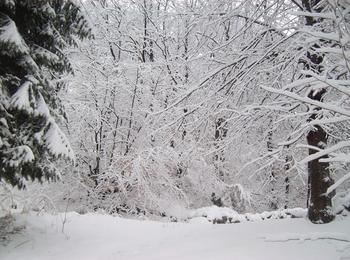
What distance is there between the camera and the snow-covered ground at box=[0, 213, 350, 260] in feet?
17.1

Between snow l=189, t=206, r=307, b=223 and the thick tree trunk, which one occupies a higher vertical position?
the thick tree trunk

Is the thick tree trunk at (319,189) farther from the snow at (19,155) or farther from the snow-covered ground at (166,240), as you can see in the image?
Answer: the snow at (19,155)

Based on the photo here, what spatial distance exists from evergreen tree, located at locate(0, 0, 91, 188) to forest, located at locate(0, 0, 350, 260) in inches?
1.0

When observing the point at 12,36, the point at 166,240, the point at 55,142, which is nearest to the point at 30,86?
the point at 12,36

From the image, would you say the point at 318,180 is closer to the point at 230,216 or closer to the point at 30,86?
the point at 230,216

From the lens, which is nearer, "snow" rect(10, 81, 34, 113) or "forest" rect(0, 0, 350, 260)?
"snow" rect(10, 81, 34, 113)

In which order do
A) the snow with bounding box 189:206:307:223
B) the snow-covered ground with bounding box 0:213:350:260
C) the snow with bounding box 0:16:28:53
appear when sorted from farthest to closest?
1. the snow with bounding box 189:206:307:223
2. the snow with bounding box 0:16:28:53
3. the snow-covered ground with bounding box 0:213:350:260

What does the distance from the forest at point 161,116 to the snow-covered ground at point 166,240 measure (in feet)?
0.38

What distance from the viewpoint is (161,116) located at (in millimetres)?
7781

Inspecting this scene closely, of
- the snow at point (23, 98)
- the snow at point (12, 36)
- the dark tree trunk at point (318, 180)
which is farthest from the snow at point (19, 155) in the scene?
the dark tree trunk at point (318, 180)

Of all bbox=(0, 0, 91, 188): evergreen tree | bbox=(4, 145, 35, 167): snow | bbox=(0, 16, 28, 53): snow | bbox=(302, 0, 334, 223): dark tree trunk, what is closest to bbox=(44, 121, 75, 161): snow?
bbox=(0, 0, 91, 188): evergreen tree

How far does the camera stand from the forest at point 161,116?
631cm

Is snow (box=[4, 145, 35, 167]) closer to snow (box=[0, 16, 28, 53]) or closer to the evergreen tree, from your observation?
the evergreen tree

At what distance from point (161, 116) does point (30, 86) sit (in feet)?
8.85
